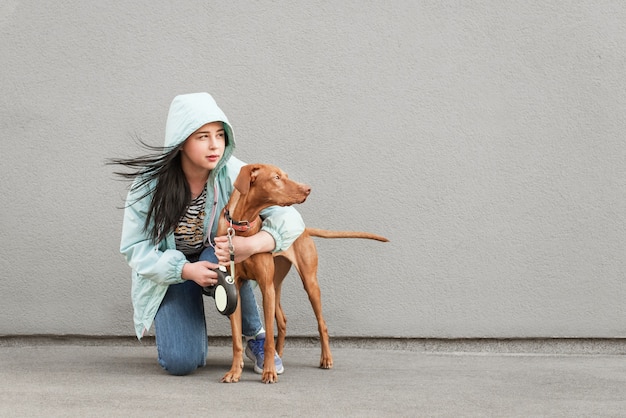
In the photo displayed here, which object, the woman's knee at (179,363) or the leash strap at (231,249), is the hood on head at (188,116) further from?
the woman's knee at (179,363)

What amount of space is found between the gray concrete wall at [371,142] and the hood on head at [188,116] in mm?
821

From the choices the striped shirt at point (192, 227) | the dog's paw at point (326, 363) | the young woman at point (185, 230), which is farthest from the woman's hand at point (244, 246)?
the dog's paw at point (326, 363)

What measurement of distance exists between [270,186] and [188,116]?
0.39 m

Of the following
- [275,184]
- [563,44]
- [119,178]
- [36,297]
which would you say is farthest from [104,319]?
[563,44]

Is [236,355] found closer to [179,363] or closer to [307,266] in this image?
[179,363]

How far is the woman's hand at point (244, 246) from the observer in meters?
2.65

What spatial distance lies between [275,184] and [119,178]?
123cm

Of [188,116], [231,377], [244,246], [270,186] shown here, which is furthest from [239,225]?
[231,377]

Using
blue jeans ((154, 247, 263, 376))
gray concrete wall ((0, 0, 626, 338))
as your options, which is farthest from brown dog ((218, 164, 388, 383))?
gray concrete wall ((0, 0, 626, 338))

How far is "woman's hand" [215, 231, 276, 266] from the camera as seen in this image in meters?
2.65

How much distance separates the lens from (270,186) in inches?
103

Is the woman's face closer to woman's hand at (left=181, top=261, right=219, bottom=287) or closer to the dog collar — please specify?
the dog collar

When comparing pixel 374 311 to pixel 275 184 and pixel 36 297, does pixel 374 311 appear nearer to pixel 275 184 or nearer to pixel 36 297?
pixel 275 184

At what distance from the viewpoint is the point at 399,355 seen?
3443 mm
